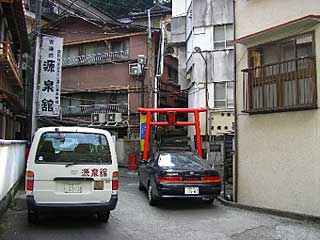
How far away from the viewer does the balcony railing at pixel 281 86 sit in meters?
8.75

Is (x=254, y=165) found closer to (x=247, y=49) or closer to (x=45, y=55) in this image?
(x=247, y=49)

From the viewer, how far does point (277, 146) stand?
948 centimetres

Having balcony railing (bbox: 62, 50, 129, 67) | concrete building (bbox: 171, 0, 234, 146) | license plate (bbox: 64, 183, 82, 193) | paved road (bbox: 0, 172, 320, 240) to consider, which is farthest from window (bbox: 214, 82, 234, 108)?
license plate (bbox: 64, 183, 82, 193)

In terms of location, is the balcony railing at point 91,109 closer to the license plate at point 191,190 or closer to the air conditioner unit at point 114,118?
the air conditioner unit at point 114,118

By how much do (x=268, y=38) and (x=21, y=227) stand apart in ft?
25.0

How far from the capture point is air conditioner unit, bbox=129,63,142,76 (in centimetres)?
2344

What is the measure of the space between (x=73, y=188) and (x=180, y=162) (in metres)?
4.20

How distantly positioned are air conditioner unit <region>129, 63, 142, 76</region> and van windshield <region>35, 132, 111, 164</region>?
16.0 m

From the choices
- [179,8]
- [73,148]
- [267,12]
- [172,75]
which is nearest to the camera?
[73,148]

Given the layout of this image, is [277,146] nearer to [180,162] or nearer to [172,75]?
[180,162]

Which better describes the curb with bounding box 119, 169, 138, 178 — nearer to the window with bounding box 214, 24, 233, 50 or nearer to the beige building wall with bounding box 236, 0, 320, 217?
the window with bounding box 214, 24, 233, 50

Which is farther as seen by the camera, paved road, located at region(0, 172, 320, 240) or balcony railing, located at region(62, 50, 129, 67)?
balcony railing, located at region(62, 50, 129, 67)

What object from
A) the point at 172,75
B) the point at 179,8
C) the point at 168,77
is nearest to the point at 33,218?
the point at 168,77

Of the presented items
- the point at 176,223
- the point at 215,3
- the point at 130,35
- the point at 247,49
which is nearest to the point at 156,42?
the point at 130,35
